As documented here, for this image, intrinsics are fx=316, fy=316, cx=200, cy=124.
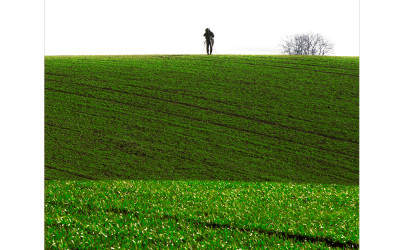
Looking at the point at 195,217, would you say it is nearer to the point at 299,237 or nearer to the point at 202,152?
the point at 299,237

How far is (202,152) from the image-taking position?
875 inches

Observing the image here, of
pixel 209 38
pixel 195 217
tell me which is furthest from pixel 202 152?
pixel 209 38

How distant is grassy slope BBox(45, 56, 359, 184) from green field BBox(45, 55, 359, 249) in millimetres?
123

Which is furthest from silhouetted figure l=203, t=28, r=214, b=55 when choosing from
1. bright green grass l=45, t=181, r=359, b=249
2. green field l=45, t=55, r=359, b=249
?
bright green grass l=45, t=181, r=359, b=249

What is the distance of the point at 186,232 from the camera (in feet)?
28.7

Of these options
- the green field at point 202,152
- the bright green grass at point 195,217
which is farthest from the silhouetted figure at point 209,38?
the bright green grass at point 195,217

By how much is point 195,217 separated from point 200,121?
17658 mm

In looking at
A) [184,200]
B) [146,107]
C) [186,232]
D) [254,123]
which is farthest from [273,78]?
[186,232]

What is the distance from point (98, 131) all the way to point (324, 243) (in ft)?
64.6

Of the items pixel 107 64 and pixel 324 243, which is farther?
pixel 107 64

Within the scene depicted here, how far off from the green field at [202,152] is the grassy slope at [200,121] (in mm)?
123

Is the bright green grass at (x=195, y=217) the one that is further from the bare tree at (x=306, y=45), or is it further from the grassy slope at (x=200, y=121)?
the bare tree at (x=306, y=45)

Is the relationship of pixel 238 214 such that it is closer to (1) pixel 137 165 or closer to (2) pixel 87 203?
(2) pixel 87 203

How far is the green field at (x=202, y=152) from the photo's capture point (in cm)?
906
